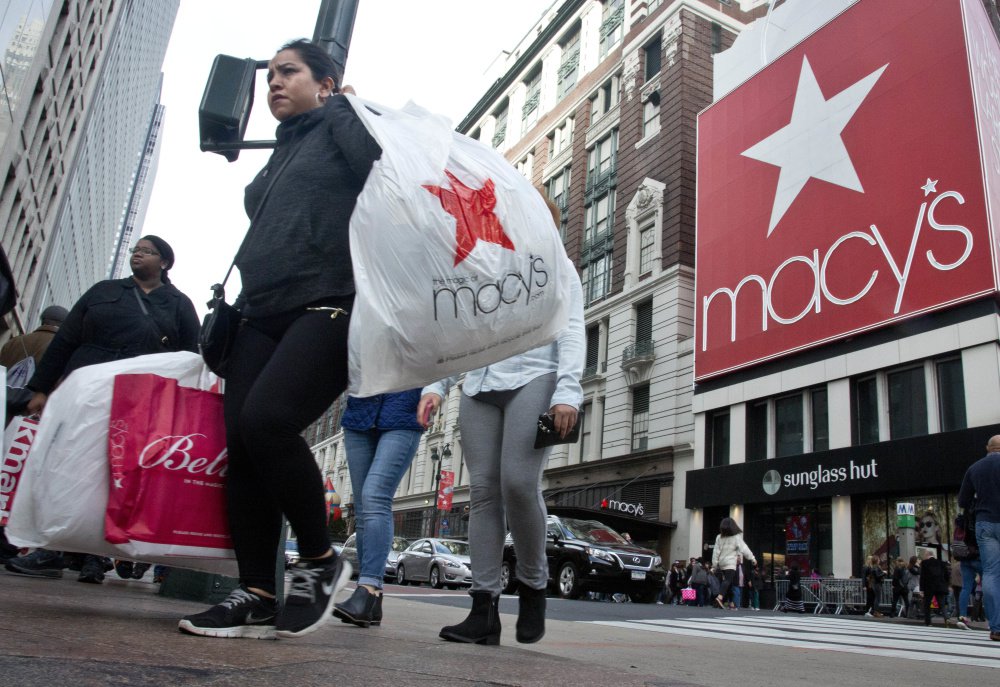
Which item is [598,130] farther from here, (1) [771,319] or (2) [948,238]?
(2) [948,238]

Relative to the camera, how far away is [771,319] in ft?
77.7

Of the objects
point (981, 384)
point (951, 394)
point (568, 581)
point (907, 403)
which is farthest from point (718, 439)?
point (568, 581)

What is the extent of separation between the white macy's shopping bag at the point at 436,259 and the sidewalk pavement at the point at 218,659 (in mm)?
688

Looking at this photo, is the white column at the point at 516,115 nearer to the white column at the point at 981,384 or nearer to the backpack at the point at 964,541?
the white column at the point at 981,384

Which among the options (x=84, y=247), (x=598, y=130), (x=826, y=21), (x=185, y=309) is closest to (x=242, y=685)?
(x=185, y=309)

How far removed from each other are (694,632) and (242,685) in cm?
516

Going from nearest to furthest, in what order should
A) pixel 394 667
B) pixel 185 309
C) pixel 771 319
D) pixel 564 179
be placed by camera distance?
1. pixel 394 667
2. pixel 185 309
3. pixel 771 319
4. pixel 564 179

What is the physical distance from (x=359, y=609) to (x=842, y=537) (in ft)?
64.5

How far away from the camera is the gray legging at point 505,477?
3125 millimetres

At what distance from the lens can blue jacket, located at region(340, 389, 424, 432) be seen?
3848mm

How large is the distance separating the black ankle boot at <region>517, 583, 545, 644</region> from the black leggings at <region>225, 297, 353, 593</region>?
1.11 m

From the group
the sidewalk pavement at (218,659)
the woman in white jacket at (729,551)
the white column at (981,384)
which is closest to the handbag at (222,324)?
the sidewalk pavement at (218,659)

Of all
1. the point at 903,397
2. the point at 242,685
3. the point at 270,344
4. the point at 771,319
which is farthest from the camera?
the point at 771,319

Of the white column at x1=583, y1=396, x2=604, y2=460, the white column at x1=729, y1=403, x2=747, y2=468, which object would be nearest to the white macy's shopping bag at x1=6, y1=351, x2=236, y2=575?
the white column at x1=729, y1=403, x2=747, y2=468
